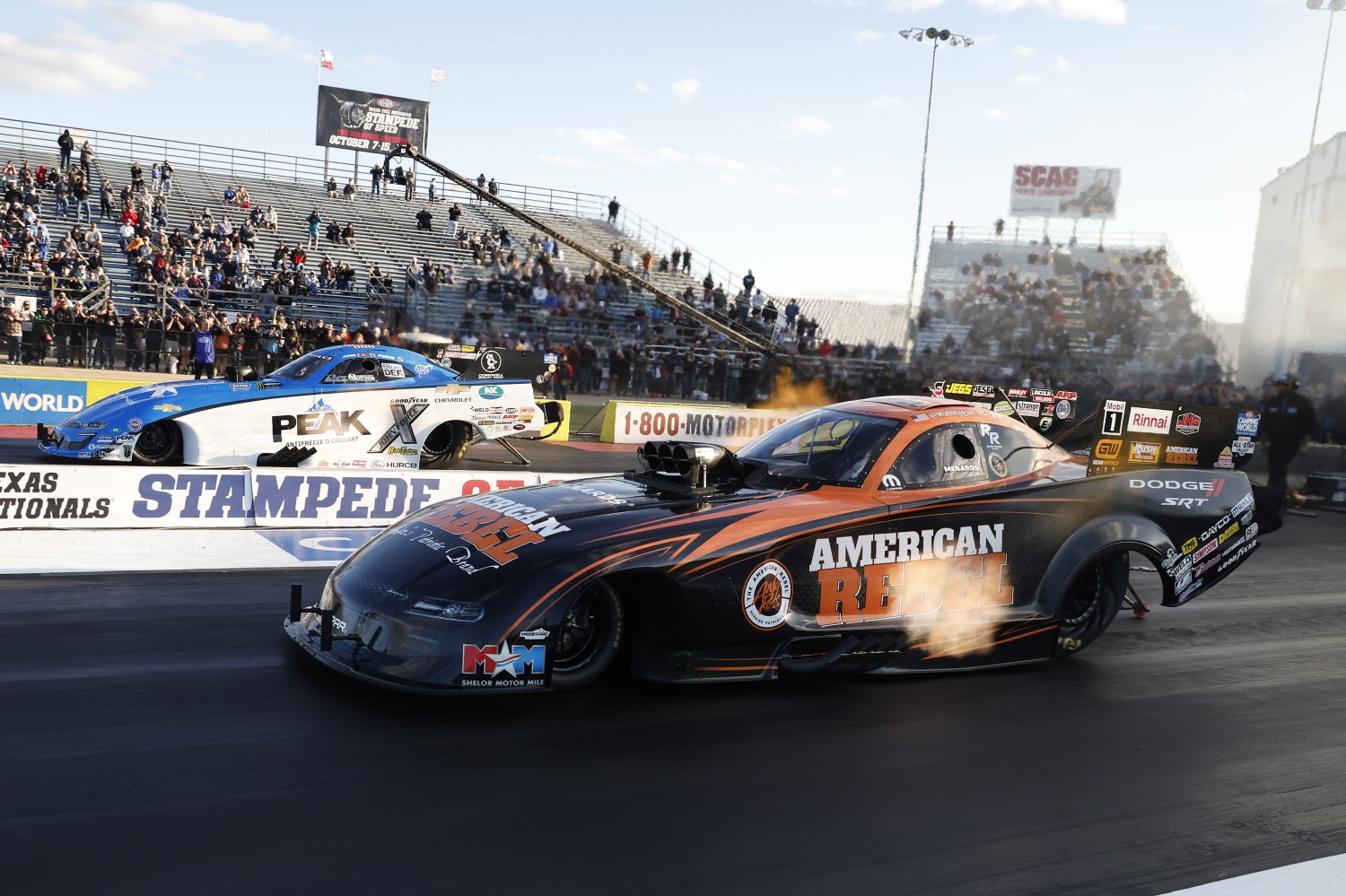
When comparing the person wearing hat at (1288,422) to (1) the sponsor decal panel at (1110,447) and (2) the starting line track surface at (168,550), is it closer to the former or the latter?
(1) the sponsor decal panel at (1110,447)

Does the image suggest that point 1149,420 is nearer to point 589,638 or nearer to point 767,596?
point 767,596

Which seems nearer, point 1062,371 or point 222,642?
point 222,642

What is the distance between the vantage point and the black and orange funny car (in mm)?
4938

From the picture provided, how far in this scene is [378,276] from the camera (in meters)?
30.6

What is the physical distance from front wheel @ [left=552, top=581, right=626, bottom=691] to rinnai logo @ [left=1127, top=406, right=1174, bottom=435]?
9.85m

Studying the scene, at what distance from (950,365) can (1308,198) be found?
12017mm

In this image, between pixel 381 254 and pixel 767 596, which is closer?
pixel 767 596

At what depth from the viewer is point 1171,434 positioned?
1392 cm

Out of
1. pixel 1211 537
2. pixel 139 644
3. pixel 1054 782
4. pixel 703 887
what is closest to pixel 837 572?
pixel 1054 782

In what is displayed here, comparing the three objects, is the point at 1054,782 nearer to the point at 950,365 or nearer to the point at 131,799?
the point at 131,799

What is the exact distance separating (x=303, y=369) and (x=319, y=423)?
0.71m

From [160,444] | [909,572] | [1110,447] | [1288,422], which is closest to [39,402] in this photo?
[160,444]

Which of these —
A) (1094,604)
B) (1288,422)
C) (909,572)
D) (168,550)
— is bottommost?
(168,550)

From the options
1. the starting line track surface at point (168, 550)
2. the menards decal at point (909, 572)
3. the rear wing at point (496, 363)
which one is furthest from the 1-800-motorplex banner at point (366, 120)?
the menards decal at point (909, 572)
